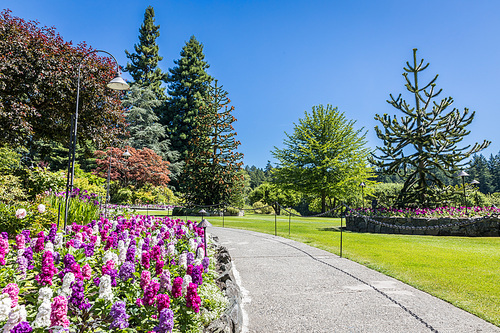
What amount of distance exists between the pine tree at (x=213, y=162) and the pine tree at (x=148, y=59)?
1563cm

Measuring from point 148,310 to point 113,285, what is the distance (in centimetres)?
55

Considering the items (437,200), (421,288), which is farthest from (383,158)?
(421,288)

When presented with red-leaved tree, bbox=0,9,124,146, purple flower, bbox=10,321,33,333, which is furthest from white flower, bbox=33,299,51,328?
red-leaved tree, bbox=0,9,124,146

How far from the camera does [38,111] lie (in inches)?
454

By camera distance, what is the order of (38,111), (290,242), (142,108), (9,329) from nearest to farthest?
1. (9,329)
2. (290,242)
3. (38,111)
4. (142,108)

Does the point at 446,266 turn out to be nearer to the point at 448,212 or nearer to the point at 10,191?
the point at 448,212

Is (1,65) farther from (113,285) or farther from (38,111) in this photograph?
(113,285)

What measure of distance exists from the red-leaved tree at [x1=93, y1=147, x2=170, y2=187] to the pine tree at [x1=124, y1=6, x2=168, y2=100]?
41.6 ft

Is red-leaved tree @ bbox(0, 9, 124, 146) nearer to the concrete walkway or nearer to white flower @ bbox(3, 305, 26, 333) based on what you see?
the concrete walkway

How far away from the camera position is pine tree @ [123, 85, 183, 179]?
31.7m

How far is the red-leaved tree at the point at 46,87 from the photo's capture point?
10.2 metres

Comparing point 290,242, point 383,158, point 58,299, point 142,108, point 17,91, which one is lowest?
point 290,242

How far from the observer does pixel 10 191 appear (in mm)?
8406

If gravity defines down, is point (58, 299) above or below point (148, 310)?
above
